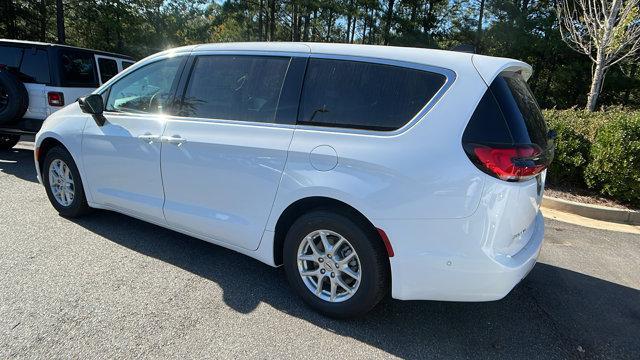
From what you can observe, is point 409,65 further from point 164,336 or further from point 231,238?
point 164,336

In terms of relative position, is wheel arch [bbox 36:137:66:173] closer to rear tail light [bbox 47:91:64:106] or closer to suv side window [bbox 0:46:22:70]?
rear tail light [bbox 47:91:64:106]

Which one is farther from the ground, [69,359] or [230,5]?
[230,5]

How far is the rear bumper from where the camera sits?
7.88ft

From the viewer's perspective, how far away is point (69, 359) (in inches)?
94.7

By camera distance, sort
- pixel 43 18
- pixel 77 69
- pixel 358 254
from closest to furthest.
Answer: pixel 358 254
pixel 77 69
pixel 43 18

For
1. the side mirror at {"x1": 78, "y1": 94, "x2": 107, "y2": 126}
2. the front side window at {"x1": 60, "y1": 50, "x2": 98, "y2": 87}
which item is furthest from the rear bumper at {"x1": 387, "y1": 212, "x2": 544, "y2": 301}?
the front side window at {"x1": 60, "y1": 50, "x2": 98, "y2": 87}

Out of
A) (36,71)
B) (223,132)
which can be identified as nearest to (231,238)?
(223,132)

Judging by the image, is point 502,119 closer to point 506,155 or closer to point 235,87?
point 506,155

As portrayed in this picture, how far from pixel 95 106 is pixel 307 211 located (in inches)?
92.2

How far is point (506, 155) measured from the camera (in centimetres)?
237

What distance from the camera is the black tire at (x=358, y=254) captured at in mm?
2639

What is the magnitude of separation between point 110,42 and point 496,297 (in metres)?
29.4

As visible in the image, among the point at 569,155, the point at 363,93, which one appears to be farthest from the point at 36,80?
the point at 569,155

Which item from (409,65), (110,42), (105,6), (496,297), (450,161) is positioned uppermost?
(105,6)
